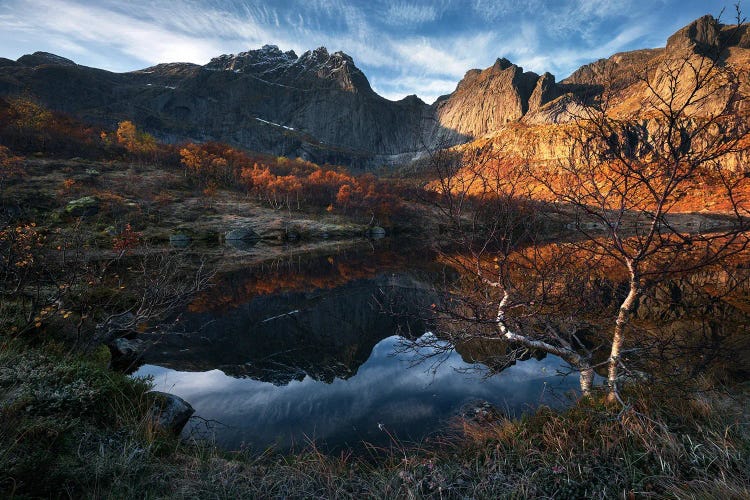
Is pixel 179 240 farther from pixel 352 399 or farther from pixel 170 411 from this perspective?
pixel 352 399

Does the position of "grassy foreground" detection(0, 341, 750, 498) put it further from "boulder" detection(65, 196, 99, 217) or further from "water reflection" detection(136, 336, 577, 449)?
"boulder" detection(65, 196, 99, 217)

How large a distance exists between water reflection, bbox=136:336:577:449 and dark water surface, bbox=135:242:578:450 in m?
0.03

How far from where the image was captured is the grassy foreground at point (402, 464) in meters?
3.77

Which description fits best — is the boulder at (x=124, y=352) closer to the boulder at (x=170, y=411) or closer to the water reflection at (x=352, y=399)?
the water reflection at (x=352, y=399)

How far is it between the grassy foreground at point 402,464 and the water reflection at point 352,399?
2.74 meters

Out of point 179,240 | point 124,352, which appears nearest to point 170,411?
point 124,352

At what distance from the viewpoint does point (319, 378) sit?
11.2 metres

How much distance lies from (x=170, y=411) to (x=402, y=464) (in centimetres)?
548

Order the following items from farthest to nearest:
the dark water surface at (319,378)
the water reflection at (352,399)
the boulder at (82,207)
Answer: the boulder at (82,207) < the dark water surface at (319,378) < the water reflection at (352,399)

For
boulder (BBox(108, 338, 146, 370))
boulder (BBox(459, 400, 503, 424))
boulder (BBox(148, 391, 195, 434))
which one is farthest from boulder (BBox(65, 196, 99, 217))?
boulder (BBox(459, 400, 503, 424))

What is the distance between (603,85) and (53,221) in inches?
2398

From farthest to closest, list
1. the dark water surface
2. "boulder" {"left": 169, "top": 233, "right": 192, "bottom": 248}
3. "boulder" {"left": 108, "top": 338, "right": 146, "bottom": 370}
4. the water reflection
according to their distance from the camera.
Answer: "boulder" {"left": 169, "top": 233, "right": 192, "bottom": 248}
"boulder" {"left": 108, "top": 338, "right": 146, "bottom": 370}
the dark water surface
the water reflection

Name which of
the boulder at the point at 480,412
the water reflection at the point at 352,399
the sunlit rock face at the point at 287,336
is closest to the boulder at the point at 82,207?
the sunlit rock face at the point at 287,336

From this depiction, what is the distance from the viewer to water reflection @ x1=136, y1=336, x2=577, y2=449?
818 centimetres
